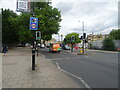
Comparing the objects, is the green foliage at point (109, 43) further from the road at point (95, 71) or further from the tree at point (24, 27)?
the road at point (95, 71)

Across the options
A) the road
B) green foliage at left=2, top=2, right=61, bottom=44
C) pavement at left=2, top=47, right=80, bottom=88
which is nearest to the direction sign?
pavement at left=2, top=47, right=80, bottom=88

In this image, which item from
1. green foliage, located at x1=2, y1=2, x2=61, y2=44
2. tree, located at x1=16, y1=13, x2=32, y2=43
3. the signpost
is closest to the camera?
the signpost

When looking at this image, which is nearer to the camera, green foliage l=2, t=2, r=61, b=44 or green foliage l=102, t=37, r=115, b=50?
green foliage l=2, t=2, r=61, b=44

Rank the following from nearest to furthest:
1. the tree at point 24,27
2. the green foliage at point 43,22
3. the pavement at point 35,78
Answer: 1. the pavement at point 35,78
2. the green foliage at point 43,22
3. the tree at point 24,27

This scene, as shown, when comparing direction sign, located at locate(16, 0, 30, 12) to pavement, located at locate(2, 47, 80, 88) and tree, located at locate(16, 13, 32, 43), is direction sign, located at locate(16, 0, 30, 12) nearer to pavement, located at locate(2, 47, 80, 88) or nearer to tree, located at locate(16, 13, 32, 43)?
pavement, located at locate(2, 47, 80, 88)

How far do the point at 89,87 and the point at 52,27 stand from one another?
69.8ft

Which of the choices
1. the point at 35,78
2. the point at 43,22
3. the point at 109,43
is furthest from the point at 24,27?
the point at 109,43

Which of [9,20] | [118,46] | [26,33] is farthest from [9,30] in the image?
[118,46]

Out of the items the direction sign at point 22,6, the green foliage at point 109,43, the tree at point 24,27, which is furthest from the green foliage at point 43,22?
the green foliage at point 109,43

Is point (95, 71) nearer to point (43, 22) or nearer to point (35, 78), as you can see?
point (35, 78)

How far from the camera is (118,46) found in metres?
38.5

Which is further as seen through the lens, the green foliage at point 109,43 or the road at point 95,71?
the green foliage at point 109,43

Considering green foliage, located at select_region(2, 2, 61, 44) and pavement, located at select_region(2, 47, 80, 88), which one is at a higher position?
green foliage, located at select_region(2, 2, 61, 44)

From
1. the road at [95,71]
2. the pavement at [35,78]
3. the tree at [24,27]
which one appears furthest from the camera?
the tree at [24,27]
